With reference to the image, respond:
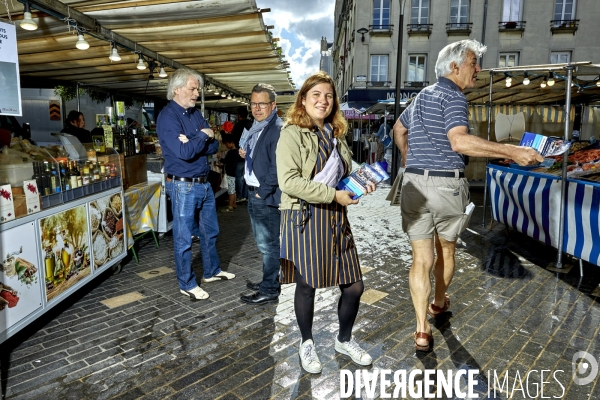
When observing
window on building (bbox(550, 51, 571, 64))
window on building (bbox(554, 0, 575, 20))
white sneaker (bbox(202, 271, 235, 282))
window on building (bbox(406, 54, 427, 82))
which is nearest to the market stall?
white sneaker (bbox(202, 271, 235, 282))

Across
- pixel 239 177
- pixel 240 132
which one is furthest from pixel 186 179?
pixel 239 177

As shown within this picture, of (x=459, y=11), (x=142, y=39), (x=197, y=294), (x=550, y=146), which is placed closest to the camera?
(x=550, y=146)

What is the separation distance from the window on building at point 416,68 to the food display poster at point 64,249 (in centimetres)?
2232

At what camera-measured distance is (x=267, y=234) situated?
3771 mm

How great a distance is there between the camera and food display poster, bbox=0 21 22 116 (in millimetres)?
2283

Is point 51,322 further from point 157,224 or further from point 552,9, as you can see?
point 552,9

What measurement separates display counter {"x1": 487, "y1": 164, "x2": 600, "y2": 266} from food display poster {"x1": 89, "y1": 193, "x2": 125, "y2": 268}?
17.0 feet

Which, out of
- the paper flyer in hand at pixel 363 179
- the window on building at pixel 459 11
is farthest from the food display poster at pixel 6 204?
the window on building at pixel 459 11

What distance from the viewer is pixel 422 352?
2961 mm

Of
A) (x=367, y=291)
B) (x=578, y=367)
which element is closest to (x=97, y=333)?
(x=367, y=291)

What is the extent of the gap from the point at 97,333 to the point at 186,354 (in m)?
0.87

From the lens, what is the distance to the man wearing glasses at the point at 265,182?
3.45 metres

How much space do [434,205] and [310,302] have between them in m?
1.14

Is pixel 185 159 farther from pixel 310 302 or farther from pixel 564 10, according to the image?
pixel 564 10
